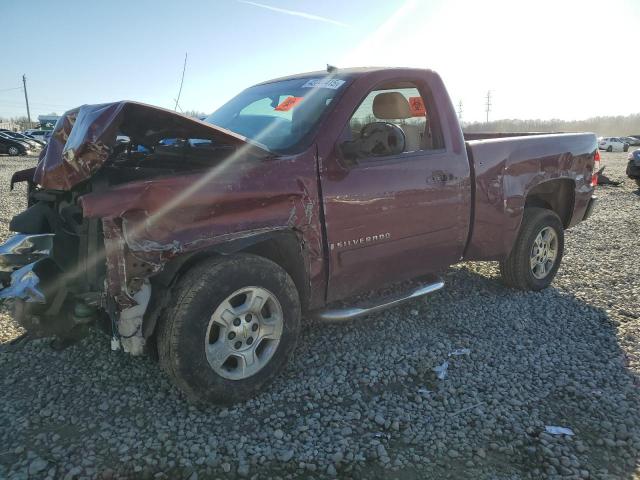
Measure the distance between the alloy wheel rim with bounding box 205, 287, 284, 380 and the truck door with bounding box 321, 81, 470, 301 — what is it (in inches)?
20.6

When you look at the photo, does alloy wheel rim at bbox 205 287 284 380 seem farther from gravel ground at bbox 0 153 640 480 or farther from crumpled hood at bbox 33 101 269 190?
crumpled hood at bbox 33 101 269 190

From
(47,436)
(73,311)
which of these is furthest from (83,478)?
(73,311)

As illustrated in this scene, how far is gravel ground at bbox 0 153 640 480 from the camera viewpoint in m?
2.55

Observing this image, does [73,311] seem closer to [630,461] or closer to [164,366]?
[164,366]

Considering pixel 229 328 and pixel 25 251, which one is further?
pixel 25 251

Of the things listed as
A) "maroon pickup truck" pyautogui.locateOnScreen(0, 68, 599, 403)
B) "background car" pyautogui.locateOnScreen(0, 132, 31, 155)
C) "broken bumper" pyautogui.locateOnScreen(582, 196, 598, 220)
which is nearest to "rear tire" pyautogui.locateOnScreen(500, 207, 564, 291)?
"broken bumper" pyautogui.locateOnScreen(582, 196, 598, 220)

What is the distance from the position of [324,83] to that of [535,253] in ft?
9.29

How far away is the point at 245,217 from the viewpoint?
2.91m

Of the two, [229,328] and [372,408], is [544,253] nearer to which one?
[372,408]

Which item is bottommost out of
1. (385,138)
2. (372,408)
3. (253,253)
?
(372,408)

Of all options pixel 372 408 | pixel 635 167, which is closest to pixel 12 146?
pixel 635 167

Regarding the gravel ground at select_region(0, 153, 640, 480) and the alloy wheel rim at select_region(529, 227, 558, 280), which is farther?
the alloy wheel rim at select_region(529, 227, 558, 280)

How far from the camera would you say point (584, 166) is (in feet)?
17.1

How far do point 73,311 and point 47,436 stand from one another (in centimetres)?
70
